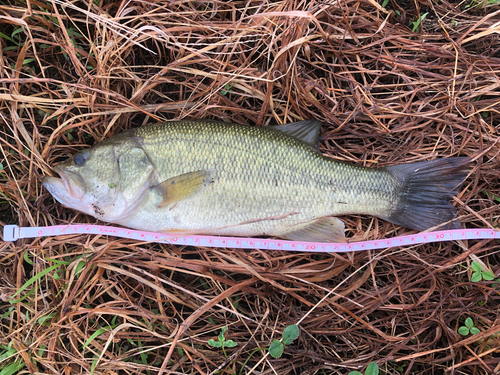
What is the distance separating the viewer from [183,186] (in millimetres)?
2393

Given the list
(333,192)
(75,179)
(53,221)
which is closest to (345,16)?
(333,192)

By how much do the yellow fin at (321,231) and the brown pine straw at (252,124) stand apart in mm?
180

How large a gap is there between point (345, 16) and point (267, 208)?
175 cm

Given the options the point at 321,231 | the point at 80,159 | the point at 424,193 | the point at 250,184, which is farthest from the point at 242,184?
the point at 424,193

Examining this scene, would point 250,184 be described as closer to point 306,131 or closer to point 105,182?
point 306,131

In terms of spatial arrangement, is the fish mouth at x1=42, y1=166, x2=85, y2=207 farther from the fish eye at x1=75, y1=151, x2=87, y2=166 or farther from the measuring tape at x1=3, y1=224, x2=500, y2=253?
the measuring tape at x1=3, y1=224, x2=500, y2=253

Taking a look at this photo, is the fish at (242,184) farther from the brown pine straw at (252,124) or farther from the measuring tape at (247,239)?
the brown pine straw at (252,124)

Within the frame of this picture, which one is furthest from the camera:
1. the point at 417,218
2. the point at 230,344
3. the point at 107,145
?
the point at 417,218

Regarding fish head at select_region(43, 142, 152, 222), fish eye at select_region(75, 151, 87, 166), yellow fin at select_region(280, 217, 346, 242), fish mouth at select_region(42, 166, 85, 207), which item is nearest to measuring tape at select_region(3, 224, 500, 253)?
yellow fin at select_region(280, 217, 346, 242)

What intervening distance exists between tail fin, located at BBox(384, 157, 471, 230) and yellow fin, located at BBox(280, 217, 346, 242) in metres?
0.46

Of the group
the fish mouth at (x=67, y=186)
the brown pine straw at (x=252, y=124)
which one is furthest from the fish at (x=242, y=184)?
the brown pine straw at (x=252, y=124)

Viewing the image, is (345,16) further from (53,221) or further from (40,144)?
(53,221)

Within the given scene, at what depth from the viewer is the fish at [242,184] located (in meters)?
2.40

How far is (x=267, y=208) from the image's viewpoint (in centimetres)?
251
